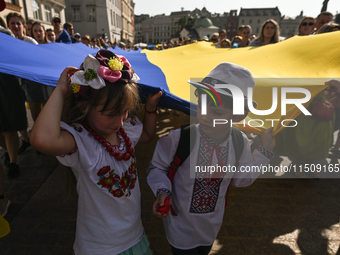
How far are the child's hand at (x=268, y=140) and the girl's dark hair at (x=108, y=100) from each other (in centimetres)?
87

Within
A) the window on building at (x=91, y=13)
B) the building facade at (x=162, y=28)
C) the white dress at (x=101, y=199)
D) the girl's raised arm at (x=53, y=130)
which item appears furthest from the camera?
the building facade at (x=162, y=28)

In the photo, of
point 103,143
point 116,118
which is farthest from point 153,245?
point 116,118

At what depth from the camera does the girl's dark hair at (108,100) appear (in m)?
1.02

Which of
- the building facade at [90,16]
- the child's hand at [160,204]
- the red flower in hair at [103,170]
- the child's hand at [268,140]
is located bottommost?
the child's hand at [160,204]

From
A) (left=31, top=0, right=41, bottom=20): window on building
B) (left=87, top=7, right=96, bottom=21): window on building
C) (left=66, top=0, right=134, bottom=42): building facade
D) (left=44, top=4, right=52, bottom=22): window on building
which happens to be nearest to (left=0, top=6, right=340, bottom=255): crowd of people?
(left=31, top=0, right=41, bottom=20): window on building

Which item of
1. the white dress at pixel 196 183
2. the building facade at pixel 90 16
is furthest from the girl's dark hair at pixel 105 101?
the building facade at pixel 90 16

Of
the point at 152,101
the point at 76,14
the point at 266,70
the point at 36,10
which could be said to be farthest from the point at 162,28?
the point at 152,101

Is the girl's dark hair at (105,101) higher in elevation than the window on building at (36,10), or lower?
lower

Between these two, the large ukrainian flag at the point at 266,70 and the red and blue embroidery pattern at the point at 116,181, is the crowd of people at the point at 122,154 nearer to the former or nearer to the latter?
the red and blue embroidery pattern at the point at 116,181

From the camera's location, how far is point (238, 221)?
88.2 inches

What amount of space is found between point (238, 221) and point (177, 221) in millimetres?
1195

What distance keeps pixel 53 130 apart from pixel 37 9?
77.2 ft

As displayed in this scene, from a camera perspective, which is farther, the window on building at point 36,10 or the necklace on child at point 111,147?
the window on building at point 36,10

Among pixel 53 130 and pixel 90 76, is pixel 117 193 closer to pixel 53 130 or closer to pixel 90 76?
pixel 53 130
